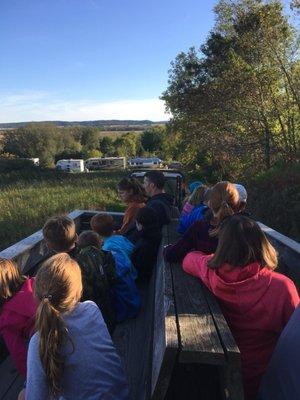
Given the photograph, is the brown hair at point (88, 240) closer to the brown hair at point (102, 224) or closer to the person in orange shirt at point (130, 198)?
the brown hair at point (102, 224)

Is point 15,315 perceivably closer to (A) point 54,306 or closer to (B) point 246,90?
(A) point 54,306

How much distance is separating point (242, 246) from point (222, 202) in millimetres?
1076

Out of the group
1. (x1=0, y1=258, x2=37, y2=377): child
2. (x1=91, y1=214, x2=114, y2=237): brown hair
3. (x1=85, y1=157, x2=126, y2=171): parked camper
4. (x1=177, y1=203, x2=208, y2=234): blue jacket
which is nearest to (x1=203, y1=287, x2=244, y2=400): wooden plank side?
(x1=0, y1=258, x2=37, y2=377): child

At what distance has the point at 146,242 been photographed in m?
4.58

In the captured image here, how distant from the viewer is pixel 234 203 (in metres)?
3.81

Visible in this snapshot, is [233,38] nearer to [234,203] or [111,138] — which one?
[234,203]

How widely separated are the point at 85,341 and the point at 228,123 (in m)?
22.9

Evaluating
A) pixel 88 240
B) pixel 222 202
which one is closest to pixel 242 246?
pixel 222 202

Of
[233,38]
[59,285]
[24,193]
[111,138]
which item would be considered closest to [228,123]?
[233,38]

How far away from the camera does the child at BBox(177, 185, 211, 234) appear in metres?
4.62

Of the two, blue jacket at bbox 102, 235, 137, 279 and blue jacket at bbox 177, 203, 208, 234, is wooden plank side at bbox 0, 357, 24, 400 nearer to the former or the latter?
blue jacket at bbox 102, 235, 137, 279

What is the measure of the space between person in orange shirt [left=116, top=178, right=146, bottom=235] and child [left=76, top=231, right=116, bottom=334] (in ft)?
6.24

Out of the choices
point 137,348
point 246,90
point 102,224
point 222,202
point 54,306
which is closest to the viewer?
point 54,306

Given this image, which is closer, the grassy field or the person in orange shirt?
the person in orange shirt
